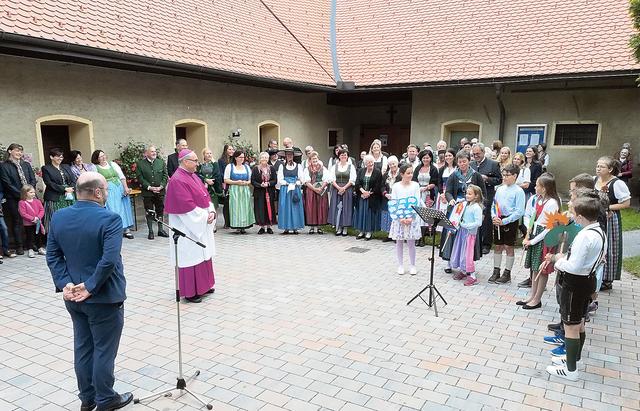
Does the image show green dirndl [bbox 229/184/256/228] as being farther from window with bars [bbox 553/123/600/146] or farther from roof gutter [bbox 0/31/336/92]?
window with bars [bbox 553/123/600/146]

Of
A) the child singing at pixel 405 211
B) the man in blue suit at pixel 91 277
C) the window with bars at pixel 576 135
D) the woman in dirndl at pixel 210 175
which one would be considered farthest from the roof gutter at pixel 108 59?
the window with bars at pixel 576 135

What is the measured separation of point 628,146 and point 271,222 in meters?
10.00

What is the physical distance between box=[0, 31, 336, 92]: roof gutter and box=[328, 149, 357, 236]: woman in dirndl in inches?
161

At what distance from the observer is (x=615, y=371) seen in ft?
14.5

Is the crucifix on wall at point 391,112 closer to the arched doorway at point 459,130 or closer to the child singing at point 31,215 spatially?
the arched doorway at point 459,130

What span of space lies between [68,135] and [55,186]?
2.36 meters

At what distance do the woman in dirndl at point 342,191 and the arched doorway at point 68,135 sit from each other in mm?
5277

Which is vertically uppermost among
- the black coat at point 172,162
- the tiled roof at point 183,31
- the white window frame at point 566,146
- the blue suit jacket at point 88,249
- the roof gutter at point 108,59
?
the tiled roof at point 183,31

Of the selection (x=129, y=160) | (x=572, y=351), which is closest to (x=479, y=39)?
(x=129, y=160)

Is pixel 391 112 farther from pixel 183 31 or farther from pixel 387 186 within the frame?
pixel 387 186

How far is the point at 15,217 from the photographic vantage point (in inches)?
324

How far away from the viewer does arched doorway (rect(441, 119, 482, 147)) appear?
15375 mm

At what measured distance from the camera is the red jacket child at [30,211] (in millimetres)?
8133

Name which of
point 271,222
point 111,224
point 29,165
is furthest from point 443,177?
point 29,165
